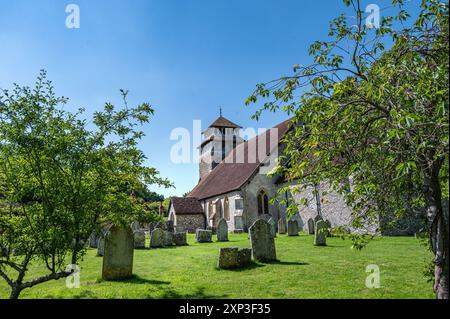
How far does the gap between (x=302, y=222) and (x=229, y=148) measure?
74.9 feet

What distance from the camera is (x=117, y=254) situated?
8062 millimetres

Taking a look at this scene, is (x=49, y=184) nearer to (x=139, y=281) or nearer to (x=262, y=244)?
(x=139, y=281)

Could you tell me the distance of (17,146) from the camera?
17.9 feet

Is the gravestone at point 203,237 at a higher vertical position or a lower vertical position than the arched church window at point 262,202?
lower

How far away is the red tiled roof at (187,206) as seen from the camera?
101ft

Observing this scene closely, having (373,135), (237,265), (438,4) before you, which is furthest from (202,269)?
(438,4)

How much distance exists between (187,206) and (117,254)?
23.5 metres

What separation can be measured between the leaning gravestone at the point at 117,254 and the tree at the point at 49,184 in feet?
5.86

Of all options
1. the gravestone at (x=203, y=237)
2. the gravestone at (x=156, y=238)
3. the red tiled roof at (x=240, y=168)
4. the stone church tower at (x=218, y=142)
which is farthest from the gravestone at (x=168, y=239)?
the stone church tower at (x=218, y=142)

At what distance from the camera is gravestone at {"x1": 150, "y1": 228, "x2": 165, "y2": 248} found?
14.8 metres

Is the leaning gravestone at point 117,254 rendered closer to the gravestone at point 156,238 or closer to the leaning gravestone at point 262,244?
the leaning gravestone at point 262,244

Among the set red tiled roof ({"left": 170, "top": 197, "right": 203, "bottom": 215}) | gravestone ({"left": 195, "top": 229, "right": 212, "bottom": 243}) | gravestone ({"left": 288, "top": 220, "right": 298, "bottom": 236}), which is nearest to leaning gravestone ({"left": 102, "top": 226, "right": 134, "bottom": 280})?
gravestone ({"left": 195, "top": 229, "right": 212, "bottom": 243})

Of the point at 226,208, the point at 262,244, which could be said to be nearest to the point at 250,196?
the point at 226,208

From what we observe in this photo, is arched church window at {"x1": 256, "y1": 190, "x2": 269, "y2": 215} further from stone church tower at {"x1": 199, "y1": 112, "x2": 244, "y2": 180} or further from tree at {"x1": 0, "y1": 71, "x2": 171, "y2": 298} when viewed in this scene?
tree at {"x1": 0, "y1": 71, "x2": 171, "y2": 298}
